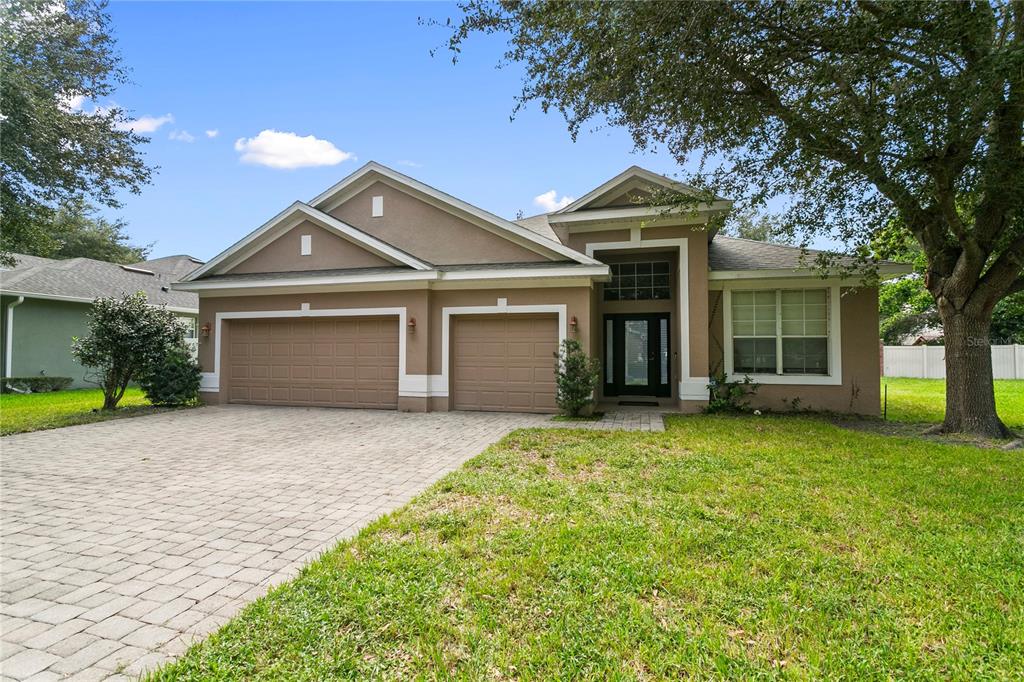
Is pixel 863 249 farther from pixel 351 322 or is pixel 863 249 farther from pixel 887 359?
pixel 887 359

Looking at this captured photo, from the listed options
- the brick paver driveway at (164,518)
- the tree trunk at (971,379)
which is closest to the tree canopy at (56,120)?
the brick paver driveway at (164,518)

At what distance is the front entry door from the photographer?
11945mm

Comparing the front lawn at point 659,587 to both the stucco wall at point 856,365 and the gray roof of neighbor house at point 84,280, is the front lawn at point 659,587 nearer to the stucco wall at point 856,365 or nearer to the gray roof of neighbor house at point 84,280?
the stucco wall at point 856,365

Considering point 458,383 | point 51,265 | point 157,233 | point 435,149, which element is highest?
point 157,233

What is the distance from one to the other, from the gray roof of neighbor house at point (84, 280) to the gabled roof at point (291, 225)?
419 centimetres

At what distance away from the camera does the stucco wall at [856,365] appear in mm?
10453

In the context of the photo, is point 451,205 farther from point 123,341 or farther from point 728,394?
point 123,341

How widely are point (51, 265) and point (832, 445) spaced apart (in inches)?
976

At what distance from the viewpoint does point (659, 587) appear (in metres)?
3.04

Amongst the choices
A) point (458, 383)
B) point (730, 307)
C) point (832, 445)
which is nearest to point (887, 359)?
point (730, 307)

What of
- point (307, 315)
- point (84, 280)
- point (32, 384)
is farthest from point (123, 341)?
point (84, 280)

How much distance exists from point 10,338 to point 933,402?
88.6ft

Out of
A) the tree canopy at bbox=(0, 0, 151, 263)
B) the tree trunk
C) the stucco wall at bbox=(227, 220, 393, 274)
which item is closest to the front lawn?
the tree trunk

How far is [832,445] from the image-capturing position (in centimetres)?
704
